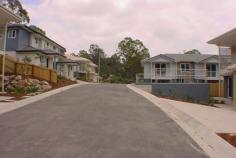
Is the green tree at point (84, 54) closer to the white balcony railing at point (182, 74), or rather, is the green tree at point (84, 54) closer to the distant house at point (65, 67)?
the distant house at point (65, 67)

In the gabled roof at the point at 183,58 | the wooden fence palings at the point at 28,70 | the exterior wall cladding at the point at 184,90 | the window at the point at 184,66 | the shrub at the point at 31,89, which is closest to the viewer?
the shrub at the point at 31,89

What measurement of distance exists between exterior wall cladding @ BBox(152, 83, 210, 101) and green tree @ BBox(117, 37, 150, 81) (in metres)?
41.1

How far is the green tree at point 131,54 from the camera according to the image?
73500mm

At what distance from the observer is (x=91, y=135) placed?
33.0ft

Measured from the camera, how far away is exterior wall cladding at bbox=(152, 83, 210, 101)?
30156 mm

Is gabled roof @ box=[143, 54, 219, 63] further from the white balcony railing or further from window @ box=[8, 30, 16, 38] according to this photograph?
window @ box=[8, 30, 16, 38]

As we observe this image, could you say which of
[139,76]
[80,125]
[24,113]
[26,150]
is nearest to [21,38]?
[139,76]

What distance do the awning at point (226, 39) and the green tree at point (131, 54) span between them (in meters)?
39.5

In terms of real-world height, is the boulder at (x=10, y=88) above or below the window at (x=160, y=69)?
below

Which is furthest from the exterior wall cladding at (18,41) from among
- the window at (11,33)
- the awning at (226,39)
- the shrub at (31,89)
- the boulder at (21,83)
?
the awning at (226,39)

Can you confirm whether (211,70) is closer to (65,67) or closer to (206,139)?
(65,67)

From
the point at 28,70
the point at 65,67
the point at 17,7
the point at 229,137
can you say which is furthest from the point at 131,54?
the point at 229,137

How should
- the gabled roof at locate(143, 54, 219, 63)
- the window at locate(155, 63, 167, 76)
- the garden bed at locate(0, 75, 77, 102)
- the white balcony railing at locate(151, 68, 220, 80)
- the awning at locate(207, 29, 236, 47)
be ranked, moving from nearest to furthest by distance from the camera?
the garden bed at locate(0, 75, 77, 102), the awning at locate(207, 29, 236, 47), the white balcony railing at locate(151, 68, 220, 80), the window at locate(155, 63, 167, 76), the gabled roof at locate(143, 54, 219, 63)

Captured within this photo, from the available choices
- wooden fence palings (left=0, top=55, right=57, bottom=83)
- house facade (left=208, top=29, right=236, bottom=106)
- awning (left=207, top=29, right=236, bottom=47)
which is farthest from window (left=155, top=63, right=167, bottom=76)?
wooden fence palings (left=0, top=55, right=57, bottom=83)
